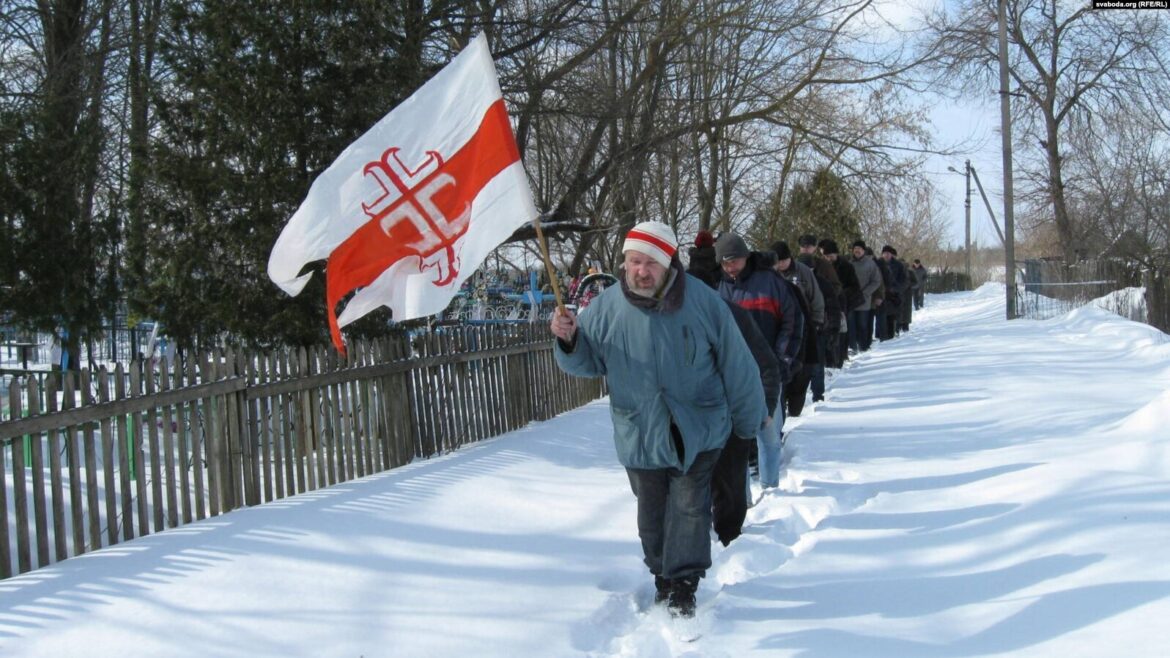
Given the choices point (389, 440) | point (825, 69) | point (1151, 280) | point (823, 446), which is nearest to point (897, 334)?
point (1151, 280)

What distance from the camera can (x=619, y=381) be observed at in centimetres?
418

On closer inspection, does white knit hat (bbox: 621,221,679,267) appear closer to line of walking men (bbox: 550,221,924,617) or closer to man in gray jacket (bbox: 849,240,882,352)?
line of walking men (bbox: 550,221,924,617)

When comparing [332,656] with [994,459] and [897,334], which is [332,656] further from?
[897,334]

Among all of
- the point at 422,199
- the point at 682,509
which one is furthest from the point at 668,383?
the point at 422,199

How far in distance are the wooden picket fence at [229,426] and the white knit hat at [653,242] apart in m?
3.05

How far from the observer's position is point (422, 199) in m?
4.86

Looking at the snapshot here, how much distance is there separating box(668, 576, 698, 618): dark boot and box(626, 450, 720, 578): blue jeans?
51 mm

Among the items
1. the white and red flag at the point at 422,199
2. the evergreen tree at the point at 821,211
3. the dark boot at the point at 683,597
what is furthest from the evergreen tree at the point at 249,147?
the evergreen tree at the point at 821,211

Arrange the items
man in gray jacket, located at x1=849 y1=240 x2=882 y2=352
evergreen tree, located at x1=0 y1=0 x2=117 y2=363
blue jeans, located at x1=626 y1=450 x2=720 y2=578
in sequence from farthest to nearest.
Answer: man in gray jacket, located at x1=849 y1=240 x2=882 y2=352, evergreen tree, located at x1=0 y1=0 x2=117 y2=363, blue jeans, located at x1=626 y1=450 x2=720 y2=578

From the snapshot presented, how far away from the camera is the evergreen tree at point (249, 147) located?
857 cm

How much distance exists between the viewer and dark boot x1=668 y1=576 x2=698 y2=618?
4227 millimetres

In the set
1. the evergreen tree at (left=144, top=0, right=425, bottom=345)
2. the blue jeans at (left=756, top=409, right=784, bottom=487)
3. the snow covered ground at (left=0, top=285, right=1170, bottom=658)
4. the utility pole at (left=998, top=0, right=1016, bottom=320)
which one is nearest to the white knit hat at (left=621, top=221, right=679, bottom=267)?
the snow covered ground at (left=0, top=285, right=1170, bottom=658)

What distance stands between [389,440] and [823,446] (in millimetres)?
3538

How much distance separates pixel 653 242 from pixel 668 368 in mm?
521
